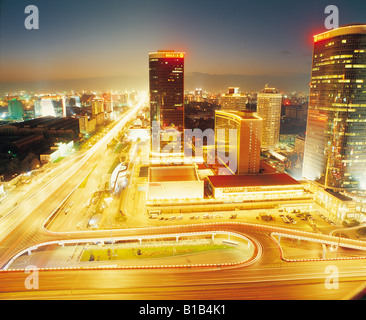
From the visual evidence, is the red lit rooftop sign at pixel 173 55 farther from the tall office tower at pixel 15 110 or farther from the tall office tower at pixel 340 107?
the tall office tower at pixel 15 110

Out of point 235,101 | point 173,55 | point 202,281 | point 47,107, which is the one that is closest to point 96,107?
point 47,107

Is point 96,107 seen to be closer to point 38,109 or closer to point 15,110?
point 38,109

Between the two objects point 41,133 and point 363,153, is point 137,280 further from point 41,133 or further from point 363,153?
point 41,133

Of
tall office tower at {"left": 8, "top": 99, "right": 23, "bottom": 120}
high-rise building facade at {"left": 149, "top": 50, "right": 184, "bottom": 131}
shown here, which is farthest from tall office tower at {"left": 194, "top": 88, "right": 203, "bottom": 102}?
high-rise building facade at {"left": 149, "top": 50, "right": 184, "bottom": 131}

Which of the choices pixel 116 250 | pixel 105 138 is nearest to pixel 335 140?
pixel 116 250

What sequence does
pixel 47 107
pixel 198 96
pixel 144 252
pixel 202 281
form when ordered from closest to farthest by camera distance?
1. pixel 202 281
2. pixel 144 252
3. pixel 47 107
4. pixel 198 96
